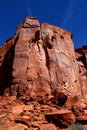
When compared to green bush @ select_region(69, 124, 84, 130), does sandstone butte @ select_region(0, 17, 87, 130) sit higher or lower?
higher

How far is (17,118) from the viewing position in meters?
12.0

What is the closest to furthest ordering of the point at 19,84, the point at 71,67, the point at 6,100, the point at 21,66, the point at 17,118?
the point at 17,118
the point at 6,100
the point at 19,84
the point at 21,66
the point at 71,67

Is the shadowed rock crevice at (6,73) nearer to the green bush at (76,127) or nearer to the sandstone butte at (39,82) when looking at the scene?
the sandstone butte at (39,82)

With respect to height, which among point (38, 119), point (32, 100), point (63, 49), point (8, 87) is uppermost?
point (63, 49)

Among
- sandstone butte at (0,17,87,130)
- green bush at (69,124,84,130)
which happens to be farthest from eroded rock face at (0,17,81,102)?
green bush at (69,124,84,130)

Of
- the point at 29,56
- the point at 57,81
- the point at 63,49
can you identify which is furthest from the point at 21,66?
the point at 63,49

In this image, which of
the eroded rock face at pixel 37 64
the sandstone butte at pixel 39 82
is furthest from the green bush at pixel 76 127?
the eroded rock face at pixel 37 64

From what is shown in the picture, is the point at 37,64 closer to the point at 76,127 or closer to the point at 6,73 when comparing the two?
the point at 6,73

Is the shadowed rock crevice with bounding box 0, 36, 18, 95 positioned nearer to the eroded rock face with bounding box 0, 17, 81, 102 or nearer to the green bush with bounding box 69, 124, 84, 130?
the eroded rock face with bounding box 0, 17, 81, 102

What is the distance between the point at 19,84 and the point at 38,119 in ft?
13.1

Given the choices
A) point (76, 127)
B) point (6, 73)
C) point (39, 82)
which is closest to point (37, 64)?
point (39, 82)

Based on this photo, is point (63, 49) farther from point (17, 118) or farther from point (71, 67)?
point (17, 118)

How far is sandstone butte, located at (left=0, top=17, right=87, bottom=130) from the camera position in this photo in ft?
39.2

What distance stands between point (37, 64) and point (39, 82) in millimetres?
1671
